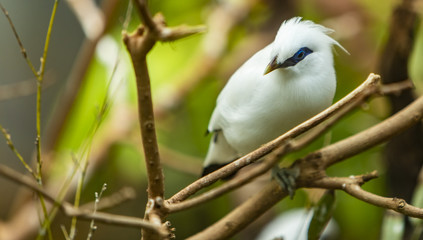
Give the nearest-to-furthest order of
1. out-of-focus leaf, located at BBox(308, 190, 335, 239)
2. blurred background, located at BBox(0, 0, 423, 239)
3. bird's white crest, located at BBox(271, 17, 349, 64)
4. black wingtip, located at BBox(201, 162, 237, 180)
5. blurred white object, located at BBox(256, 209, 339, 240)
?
bird's white crest, located at BBox(271, 17, 349, 64) < out-of-focus leaf, located at BBox(308, 190, 335, 239) < black wingtip, located at BBox(201, 162, 237, 180) < blurred white object, located at BBox(256, 209, 339, 240) < blurred background, located at BBox(0, 0, 423, 239)

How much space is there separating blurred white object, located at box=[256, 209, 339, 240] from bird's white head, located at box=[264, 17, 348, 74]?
0.62 metres

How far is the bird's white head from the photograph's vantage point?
36.6 inches

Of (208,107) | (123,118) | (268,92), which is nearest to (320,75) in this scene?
(268,92)

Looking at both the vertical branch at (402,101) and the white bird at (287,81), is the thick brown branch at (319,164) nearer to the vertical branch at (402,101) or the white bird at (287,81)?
the white bird at (287,81)

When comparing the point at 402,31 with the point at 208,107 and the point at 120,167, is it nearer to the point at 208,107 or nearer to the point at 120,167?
the point at 208,107

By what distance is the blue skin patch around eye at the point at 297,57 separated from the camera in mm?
950

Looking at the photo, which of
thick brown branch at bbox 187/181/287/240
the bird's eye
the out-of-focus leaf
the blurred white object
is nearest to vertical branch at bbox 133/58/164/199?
thick brown branch at bbox 187/181/287/240

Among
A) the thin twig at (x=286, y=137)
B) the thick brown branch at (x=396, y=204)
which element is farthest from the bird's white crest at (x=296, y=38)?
the thick brown branch at (x=396, y=204)

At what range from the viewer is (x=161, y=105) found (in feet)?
7.30

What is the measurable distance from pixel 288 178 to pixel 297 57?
318 millimetres

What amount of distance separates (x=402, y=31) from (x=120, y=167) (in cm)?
144

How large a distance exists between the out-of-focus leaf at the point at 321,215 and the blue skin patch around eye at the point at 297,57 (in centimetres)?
44

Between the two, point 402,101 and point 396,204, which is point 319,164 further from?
point 402,101

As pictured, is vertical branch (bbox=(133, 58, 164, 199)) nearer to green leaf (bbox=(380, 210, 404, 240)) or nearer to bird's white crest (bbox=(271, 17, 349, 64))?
bird's white crest (bbox=(271, 17, 349, 64))
